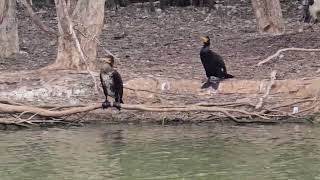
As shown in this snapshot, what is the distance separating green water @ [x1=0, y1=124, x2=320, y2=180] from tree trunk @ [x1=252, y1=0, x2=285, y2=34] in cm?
769

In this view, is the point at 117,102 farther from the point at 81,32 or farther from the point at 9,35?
the point at 9,35

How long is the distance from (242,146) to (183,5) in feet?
61.2

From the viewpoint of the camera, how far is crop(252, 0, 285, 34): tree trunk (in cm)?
1864

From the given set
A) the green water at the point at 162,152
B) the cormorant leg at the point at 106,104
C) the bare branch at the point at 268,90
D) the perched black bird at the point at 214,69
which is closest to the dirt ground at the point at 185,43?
the perched black bird at the point at 214,69

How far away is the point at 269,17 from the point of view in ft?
61.2

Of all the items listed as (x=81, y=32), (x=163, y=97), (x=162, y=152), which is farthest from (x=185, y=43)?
(x=162, y=152)

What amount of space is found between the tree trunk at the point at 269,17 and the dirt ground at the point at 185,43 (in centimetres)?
32

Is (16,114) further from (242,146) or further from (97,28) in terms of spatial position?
(242,146)

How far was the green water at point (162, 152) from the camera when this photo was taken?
809cm

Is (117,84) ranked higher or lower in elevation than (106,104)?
higher

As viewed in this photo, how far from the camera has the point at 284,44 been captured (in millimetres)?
16234

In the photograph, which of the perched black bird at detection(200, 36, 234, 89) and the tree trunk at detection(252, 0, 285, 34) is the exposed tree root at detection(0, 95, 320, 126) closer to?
the perched black bird at detection(200, 36, 234, 89)

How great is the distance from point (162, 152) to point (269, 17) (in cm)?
1001

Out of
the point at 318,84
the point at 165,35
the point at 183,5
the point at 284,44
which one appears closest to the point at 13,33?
the point at 165,35
